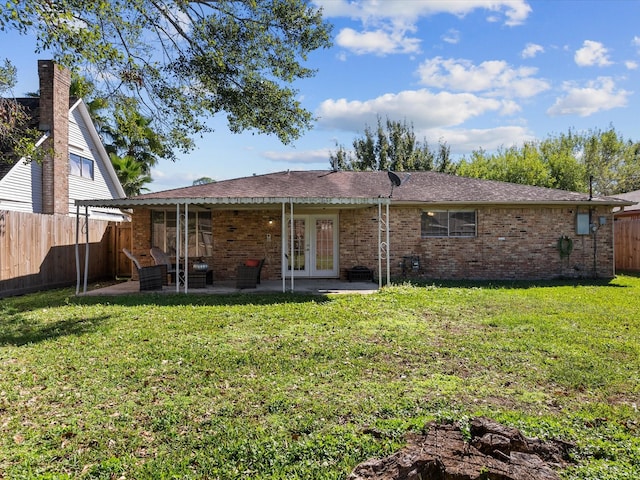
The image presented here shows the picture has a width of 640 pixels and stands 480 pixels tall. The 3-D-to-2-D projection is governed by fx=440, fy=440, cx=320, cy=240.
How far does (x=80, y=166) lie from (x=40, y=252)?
6.74 m

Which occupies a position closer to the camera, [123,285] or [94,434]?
[94,434]

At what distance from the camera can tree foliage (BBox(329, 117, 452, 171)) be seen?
34.1 metres

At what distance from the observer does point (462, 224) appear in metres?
14.5

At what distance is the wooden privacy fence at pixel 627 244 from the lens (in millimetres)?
17094

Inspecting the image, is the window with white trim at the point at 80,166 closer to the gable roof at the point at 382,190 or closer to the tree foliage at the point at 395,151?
the gable roof at the point at 382,190

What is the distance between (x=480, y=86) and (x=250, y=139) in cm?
1147

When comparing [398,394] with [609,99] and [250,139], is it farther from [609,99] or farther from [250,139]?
[609,99]

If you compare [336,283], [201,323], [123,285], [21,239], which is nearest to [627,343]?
[201,323]

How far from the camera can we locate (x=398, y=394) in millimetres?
4352

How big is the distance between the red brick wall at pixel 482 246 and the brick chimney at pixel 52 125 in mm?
6975

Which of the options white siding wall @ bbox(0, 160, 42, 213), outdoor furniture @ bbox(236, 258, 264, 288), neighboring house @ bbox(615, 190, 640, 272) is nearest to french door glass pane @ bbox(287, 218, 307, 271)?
outdoor furniture @ bbox(236, 258, 264, 288)

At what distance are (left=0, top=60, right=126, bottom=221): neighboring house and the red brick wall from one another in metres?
7.11

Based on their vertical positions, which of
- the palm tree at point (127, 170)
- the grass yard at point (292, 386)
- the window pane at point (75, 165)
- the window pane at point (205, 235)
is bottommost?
the grass yard at point (292, 386)

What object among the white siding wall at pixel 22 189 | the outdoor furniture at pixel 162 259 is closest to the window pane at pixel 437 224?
the outdoor furniture at pixel 162 259
